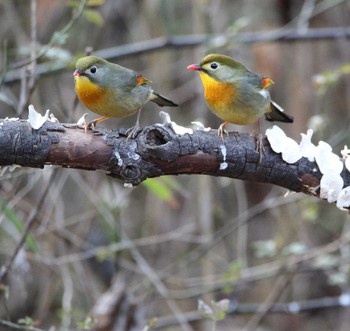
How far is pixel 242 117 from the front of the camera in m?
2.84

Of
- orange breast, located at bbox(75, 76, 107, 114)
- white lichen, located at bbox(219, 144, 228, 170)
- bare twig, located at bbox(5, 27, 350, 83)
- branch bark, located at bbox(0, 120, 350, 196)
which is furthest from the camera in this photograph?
bare twig, located at bbox(5, 27, 350, 83)

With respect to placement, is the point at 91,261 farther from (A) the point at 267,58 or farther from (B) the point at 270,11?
(B) the point at 270,11

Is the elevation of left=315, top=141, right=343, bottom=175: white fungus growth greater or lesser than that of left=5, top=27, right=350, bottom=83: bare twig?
lesser

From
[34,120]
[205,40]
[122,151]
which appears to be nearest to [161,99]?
[122,151]

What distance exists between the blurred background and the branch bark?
1.46 meters

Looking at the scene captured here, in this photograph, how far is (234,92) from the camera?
2846 mm

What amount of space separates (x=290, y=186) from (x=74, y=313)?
70.3 inches

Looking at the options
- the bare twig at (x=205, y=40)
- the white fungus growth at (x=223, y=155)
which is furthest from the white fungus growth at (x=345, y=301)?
the white fungus growth at (x=223, y=155)

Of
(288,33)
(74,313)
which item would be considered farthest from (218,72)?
(288,33)

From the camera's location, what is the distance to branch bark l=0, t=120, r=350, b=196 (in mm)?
2213

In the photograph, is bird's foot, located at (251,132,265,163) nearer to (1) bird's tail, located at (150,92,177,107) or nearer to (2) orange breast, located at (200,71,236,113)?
(2) orange breast, located at (200,71,236,113)

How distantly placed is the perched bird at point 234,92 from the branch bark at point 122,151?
41 cm

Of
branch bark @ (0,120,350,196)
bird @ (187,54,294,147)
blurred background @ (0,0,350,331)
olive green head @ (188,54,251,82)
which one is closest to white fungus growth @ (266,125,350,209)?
branch bark @ (0,120,350,196)

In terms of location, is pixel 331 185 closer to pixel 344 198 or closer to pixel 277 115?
pixel 344 198
